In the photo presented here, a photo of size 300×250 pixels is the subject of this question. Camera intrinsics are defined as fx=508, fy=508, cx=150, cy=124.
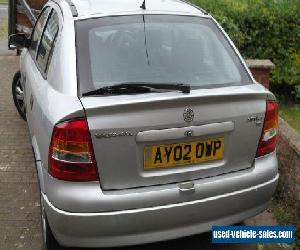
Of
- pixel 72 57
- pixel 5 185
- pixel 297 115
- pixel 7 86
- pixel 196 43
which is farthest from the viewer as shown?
pixel 7 86

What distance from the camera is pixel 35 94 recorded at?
13.4 feet

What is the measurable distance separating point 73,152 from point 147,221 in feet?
2.04

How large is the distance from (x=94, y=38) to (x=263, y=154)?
4.76 feet

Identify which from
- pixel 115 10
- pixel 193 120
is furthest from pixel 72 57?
pixel 193 120

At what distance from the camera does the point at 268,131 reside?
3.56 metres

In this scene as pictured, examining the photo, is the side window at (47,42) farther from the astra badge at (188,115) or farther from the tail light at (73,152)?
the astra badge at (188,115)

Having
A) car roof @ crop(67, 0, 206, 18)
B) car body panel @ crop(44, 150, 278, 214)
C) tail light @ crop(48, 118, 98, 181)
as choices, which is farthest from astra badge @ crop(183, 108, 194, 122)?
car roof @ crop(67, 0, 206, 18)

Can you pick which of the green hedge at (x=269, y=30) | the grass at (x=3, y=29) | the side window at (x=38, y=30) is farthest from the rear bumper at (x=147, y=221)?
the grass at (x=3, y=29)

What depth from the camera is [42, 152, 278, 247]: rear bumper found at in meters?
3.07

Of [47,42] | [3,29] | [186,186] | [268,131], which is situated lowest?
[3,29]

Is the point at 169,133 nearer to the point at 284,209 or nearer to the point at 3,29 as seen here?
the point at 284,209

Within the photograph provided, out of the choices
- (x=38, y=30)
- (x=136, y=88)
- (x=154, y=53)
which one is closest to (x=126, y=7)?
(x=154, y=53)

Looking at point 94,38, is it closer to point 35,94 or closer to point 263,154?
point 35,94

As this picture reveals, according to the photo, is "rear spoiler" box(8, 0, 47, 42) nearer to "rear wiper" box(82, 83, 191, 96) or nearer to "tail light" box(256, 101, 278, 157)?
"rear wiper" box(82, 83, 191, 96)
